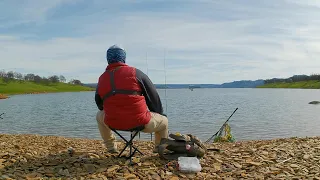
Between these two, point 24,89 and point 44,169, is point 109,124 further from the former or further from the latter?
point 24,89

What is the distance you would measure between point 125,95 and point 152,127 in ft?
2.96

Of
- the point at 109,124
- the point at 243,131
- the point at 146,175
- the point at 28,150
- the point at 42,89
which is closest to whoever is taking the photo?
the point at 146,175

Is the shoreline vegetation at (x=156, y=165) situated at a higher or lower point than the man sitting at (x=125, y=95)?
lower

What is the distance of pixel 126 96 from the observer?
6066 millimetres

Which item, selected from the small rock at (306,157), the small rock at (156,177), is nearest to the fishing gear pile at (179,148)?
the small rock at (156,177)

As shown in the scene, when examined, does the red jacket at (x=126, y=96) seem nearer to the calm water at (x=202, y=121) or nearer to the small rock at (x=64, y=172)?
the small rock at (x=64, y=172)

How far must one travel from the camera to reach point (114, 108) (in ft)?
20.3

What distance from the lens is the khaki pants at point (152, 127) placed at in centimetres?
646

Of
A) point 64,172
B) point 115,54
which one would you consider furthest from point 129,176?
point 115,54

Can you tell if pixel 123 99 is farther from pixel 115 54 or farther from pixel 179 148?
pixel 179 148

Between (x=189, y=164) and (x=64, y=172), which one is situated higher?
(x=189, y=164)

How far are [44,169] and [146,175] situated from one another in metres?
1.99

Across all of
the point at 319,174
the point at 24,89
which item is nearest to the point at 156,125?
the point at 319,174

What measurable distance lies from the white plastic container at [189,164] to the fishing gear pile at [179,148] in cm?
30
